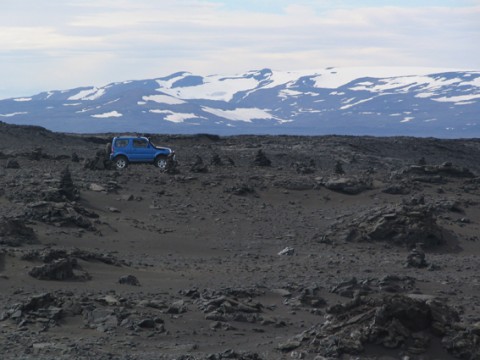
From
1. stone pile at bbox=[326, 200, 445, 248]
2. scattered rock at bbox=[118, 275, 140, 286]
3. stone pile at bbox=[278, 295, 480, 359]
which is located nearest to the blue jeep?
stone pile at bbox=[326, 200, 445, 248]

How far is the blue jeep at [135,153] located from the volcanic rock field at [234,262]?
0.59m

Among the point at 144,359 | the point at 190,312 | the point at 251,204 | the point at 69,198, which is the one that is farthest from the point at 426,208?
the point at 144,359

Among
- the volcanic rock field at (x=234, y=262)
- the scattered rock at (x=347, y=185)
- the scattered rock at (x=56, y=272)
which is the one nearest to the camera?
the volcanic rock field at (x=234, y=262)

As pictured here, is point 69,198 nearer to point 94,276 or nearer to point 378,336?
point 94,276

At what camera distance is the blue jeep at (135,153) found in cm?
3295

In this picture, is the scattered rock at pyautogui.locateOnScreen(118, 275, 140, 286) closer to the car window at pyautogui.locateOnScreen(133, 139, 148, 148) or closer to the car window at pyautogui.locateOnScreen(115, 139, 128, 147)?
the car window at pyautogui.locateOnScreen(115, 139, 128, 147)

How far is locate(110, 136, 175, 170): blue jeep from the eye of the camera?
32953mm

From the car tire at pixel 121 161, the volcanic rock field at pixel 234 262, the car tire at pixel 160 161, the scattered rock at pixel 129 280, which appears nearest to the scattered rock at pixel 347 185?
the volcanic rock field at pixel 234 262

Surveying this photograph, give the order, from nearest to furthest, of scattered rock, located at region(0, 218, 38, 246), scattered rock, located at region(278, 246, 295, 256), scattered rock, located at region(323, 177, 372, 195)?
scattered rock, located at region(0, 218, 38, 246)
scattered rock, located at region(278, 246, 295, 256)
scattered rock, located at region(323, 177, 372, 195)

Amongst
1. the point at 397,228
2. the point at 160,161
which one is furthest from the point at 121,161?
A: the point at 397,228

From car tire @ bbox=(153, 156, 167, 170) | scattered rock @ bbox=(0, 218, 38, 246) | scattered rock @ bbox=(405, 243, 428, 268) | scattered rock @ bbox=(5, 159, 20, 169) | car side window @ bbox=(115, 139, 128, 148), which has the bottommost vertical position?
scattered rock @ bbox=(405, 243, 428, 268)

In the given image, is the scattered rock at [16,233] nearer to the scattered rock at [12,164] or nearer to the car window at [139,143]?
the scattered rock at [12,164]

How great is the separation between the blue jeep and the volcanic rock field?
592 mm

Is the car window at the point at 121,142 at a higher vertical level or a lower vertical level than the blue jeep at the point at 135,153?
higher
